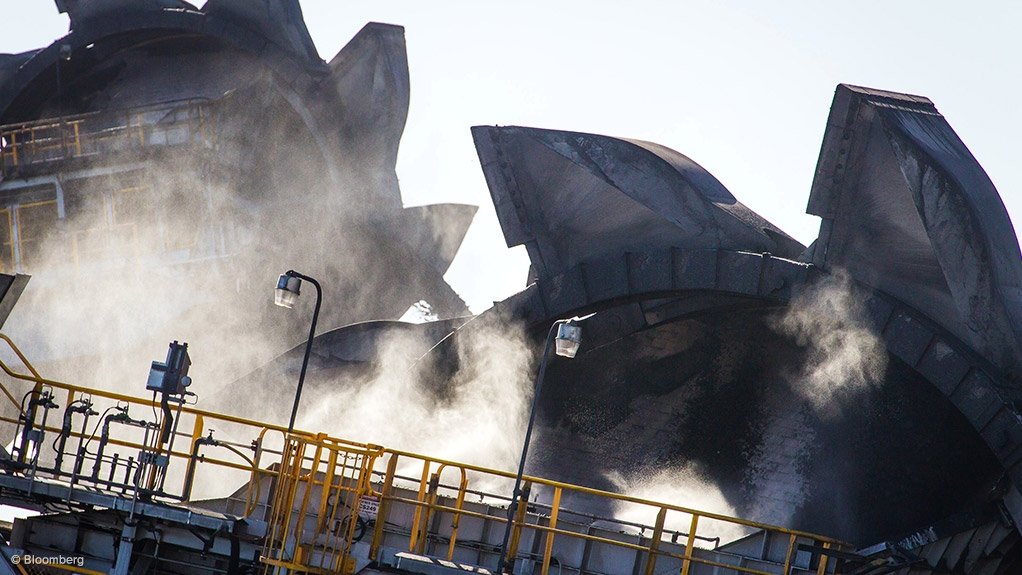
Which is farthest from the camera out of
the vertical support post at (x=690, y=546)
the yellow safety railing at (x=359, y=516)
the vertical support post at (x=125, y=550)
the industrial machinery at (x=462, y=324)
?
the industrial machinery at (x=462, y=324)

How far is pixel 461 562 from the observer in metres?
16.0

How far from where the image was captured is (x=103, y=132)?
37812 millimetres

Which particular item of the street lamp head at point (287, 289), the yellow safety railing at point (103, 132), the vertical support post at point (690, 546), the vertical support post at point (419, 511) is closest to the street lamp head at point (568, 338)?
the vertical support post at point (419, 511)

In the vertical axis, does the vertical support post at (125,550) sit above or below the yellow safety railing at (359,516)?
below

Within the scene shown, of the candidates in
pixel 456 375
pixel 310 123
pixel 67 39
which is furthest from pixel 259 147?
pixel 456 375

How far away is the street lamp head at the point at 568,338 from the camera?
52.7 ft

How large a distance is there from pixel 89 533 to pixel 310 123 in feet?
77.3

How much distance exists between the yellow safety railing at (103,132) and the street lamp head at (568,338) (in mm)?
23595

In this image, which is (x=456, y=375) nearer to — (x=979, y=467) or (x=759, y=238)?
(x=759, y=238)

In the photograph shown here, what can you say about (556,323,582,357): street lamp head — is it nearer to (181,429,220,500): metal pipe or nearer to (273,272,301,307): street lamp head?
(273,272,301,307): street lamp head

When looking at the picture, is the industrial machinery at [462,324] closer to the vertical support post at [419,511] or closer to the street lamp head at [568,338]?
the vertical support post at [419,511]

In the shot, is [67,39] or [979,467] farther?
[67,39]

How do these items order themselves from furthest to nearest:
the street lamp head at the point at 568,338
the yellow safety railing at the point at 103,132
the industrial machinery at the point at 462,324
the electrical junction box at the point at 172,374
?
the yellow safety railing at the point at 103,132
the street lamp head at the point at 568,338
the electrical junction box at the point at 172,374
the industrial machinery at the point at 462,324

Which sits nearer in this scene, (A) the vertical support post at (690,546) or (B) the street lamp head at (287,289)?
(A) the vertical support post at (690,546)
